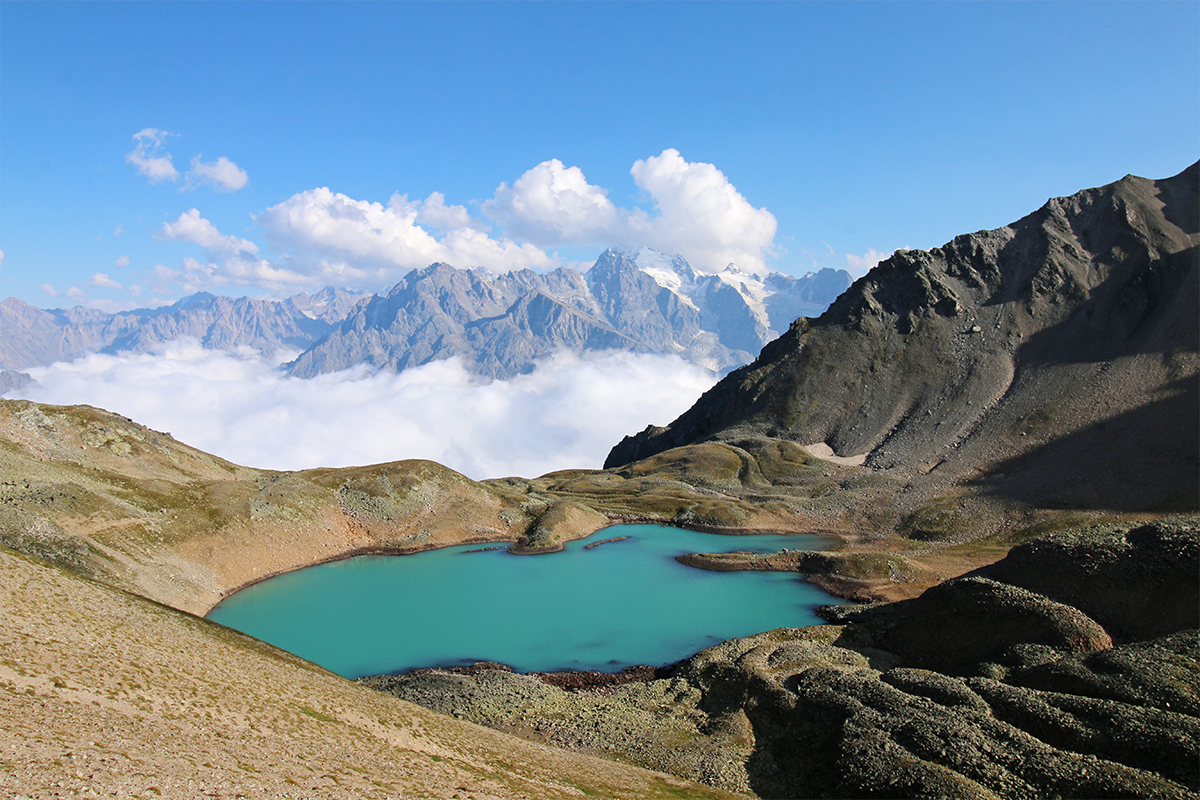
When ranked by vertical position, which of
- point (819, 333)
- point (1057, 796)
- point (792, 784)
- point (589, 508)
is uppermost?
point (819, 333)

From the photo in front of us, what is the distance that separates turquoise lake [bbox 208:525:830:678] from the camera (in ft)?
200

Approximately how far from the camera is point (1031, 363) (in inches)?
6117

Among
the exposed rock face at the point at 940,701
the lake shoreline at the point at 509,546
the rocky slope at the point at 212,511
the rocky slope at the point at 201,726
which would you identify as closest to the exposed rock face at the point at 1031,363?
the lake shoreline at the point at 509,546

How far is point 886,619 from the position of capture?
6019 centimetres

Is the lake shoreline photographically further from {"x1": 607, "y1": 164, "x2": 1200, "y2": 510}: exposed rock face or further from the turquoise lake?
{"x1": 607, "y1": 164, "x2": 1200, "y2": 510}: exposed rock face

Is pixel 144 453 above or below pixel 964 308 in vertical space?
below

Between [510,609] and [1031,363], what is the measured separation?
5715 inches

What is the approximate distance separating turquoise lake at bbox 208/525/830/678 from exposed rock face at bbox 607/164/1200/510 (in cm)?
6674

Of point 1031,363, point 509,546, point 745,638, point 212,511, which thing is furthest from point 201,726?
point 1031,363

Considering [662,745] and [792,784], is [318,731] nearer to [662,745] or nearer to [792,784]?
[662,745]

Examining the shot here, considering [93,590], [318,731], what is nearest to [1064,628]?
[318,731]

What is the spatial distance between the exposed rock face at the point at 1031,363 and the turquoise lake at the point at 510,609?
66.7 meters

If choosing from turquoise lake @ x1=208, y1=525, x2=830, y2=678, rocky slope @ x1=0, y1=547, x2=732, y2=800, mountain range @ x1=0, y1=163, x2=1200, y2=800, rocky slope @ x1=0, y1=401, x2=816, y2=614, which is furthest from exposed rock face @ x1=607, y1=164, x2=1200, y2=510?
rocky slope @ x1=0, y1=547, x2=732, y2=800

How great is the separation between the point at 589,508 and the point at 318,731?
95825mm
